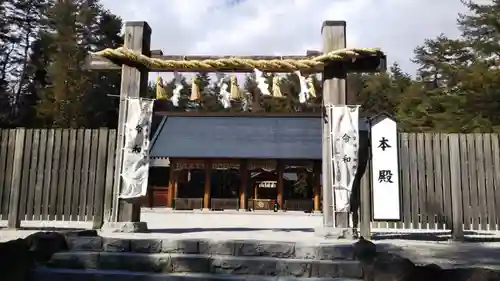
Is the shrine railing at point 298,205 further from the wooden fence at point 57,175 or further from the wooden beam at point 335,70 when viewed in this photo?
the wooden fence at point 57,175

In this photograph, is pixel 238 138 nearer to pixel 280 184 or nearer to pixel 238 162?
pixel 238 162

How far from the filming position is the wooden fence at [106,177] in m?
7.06

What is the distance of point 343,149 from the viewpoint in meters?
7.16

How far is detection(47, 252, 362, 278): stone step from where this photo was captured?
405 cm

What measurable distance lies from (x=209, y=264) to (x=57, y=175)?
187 inches

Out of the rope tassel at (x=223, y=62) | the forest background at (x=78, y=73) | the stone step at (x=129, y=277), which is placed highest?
the forest background at (x=78, y=73)

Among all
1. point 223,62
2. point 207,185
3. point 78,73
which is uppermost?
point 78,73

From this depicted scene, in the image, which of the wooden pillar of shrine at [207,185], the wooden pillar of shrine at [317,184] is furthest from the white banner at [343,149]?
the wooden pillar of shrine at [207,185]

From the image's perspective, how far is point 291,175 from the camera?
2436cm

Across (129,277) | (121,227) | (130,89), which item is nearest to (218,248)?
(129,277)

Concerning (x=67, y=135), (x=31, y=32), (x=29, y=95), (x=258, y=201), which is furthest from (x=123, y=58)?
(x=31, y=32)

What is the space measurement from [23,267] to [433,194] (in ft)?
20.2

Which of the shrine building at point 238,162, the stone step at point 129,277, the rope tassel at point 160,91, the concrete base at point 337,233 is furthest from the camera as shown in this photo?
the shrine building at point 238,162

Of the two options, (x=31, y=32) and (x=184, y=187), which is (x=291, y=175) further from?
(x=31, y=32)
